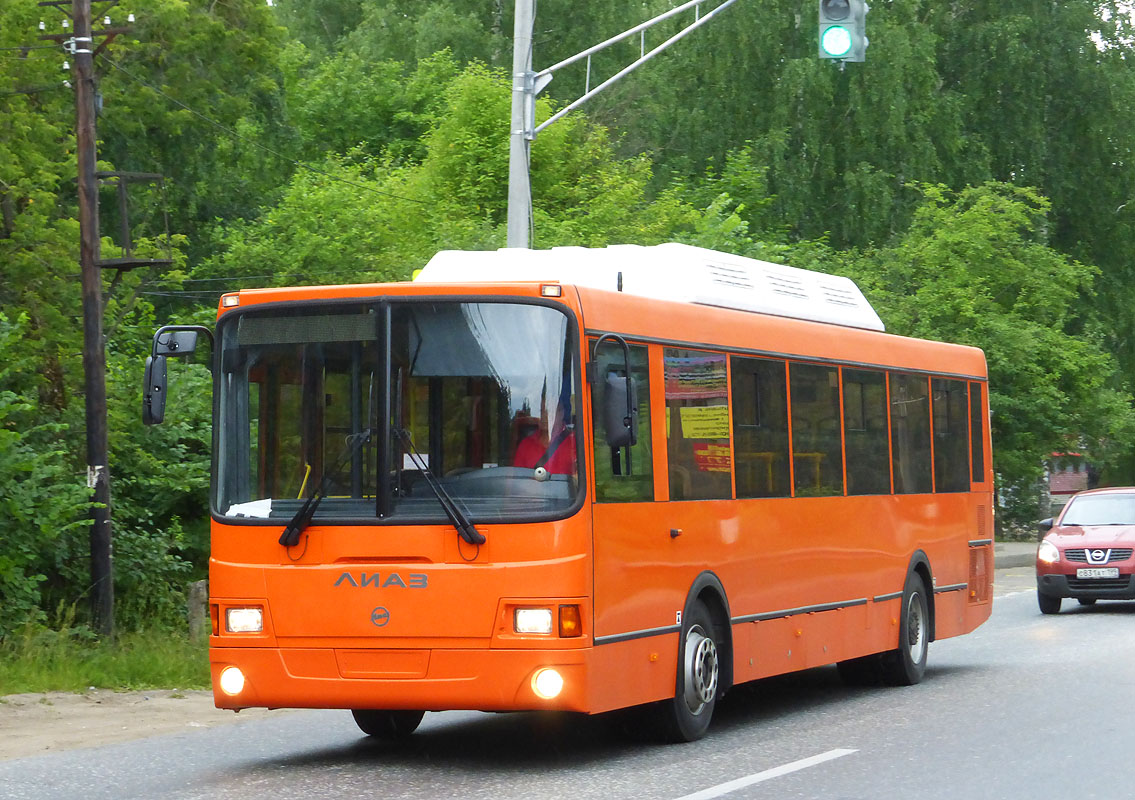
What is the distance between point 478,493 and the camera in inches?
388

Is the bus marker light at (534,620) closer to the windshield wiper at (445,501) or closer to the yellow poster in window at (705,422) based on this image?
the windshield wiper at (445,501)

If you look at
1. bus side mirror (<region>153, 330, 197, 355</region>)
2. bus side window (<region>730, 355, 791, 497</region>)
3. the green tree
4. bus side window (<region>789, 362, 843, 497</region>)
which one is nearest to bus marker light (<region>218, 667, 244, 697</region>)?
bus side mirror (<region>153, 330, 197, 355</region>)

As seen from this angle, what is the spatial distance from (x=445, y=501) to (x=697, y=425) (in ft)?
7.19

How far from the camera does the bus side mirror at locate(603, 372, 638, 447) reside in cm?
980

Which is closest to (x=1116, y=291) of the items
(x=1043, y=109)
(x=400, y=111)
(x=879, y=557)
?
(x=1043, y=109)

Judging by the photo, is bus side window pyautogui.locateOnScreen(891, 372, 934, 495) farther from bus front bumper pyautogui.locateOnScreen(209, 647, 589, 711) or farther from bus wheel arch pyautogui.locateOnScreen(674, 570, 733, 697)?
bus front bumper pyautogui.locateOnScreen(209, 647, 589, 711)

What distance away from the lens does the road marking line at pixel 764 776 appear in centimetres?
892

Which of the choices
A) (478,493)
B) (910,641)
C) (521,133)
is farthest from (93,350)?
(478,493)

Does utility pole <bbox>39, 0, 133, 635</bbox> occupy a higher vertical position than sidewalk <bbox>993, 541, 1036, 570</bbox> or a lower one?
higher

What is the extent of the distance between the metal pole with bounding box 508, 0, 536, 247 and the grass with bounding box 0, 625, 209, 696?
208 inches

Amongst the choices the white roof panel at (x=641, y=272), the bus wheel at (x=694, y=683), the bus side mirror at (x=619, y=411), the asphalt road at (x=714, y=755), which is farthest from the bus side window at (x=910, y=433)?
the bus side mirror at (x=619, y=411)

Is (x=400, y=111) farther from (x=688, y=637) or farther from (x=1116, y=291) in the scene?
(x=688, y=637)

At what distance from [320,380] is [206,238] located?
93.7 feet

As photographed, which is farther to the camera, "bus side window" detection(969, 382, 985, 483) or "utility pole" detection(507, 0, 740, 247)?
"utility pole" detection(507, 0, 740, 247)
